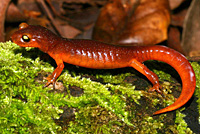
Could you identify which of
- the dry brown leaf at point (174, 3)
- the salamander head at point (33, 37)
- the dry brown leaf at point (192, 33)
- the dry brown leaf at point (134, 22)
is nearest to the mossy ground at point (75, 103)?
the salamander head at point (33, 37)

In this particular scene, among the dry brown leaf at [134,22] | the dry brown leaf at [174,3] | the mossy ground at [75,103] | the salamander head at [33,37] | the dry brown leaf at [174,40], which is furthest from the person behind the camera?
the dry brown leaf at [174,3]

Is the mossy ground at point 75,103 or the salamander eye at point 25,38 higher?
the salamander eye at point 25,38

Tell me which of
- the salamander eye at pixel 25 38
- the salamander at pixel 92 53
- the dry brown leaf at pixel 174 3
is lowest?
the salamander at pixel 92 53

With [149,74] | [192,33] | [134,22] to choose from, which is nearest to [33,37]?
[149,74]

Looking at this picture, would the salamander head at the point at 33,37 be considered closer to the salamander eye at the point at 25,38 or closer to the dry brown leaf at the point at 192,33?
the salamander eye at the point at 25,38

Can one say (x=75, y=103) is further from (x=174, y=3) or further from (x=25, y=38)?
(x=174, y=3)

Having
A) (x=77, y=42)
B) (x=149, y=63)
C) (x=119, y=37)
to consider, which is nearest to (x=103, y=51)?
(x=77, y=42)

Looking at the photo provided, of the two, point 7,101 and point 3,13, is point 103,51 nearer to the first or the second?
point 7,101
